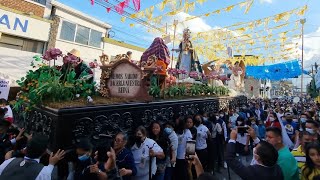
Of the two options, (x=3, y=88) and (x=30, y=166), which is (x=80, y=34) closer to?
(x=3, y=88)

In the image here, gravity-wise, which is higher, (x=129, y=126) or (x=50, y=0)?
(x=50, y=0)

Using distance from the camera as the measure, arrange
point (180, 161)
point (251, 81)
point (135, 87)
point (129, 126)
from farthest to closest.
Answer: point (251, 81) < point (180, 161) < point (135, 87) < point (129, 126)

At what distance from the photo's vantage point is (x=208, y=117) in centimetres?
656

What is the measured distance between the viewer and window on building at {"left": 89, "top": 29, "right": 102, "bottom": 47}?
14.9 m

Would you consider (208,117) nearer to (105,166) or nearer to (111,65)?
(111,65)

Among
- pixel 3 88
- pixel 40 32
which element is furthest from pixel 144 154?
pixel 40 32

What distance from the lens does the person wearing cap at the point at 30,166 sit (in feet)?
6.90

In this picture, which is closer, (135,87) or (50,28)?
(135,87)

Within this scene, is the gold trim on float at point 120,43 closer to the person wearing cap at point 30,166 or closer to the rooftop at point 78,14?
the rooftop at point 78,14

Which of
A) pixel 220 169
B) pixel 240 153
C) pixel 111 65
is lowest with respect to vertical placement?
pixel 220 169

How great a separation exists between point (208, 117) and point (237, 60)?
58.1ft

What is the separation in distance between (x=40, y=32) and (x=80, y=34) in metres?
2.80

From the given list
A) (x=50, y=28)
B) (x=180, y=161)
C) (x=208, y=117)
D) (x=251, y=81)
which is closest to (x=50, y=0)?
(x=50, y=28)

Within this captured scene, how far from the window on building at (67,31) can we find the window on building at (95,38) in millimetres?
1411
